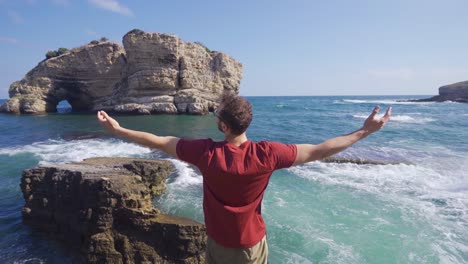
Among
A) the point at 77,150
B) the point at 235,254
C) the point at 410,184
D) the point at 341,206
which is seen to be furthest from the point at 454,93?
the point at 235,254

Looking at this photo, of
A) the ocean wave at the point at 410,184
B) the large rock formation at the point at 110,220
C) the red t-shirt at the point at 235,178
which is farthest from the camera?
the ocean wave at the point at 410,184

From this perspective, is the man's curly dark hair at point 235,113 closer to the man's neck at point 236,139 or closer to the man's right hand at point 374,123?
the man's neck at point 236,139

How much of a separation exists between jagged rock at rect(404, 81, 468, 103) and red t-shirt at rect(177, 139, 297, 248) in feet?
296

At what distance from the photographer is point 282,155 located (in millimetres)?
2232

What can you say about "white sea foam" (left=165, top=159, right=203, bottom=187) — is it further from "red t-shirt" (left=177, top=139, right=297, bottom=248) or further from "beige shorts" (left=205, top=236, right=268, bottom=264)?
"red t-shirt" (left=177, top=139, right=297, bottom=248)

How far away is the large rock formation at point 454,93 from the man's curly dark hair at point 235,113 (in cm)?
9012

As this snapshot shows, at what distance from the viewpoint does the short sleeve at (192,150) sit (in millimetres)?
2236

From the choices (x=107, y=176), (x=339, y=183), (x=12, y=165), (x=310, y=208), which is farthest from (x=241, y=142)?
(x=12, y=165)

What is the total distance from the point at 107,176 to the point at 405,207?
8.40 metres

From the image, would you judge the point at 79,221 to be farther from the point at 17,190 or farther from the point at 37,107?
the point at 37,107

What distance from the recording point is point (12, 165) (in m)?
14.7

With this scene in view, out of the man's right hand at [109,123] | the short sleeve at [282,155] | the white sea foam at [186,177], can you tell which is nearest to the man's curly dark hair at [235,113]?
the short sleeve at [282,155]

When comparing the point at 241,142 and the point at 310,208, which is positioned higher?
the point at 241,142

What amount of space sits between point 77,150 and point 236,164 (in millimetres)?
17771
